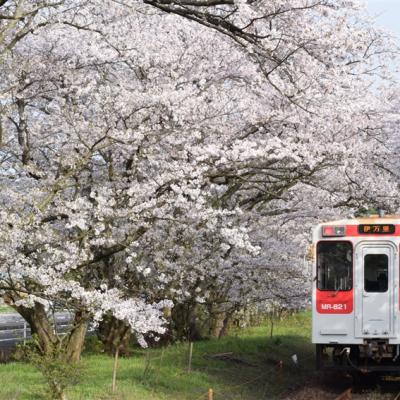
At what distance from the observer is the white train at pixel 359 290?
514 inches

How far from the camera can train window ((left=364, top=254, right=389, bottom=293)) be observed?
1318 cm

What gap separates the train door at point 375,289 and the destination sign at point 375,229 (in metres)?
0.20

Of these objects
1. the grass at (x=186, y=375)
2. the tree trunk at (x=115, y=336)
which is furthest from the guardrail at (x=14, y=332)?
the grass at (x=186, y=375)

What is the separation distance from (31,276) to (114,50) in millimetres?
4682

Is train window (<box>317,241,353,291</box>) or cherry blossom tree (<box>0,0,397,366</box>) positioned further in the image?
train window (<box>317,241,353,291</box>)

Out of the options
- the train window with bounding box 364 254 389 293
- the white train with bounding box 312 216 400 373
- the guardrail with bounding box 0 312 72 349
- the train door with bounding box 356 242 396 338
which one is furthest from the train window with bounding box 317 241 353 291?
the guardrail with bounding box 0 312 72 349

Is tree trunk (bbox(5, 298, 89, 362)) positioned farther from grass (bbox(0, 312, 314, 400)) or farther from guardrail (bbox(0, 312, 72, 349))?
guardrail (bbox(0, 312, 72, 349))

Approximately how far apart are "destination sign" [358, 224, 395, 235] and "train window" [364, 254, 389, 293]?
38cm

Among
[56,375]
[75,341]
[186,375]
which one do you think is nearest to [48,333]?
[75,341]

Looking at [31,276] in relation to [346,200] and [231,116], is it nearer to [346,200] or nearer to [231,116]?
[231,116]

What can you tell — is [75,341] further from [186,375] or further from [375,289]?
[375,289]

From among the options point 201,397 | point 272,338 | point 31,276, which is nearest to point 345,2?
point 31,276

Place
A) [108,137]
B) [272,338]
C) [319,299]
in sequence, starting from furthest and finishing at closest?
[272,338]
[319,299]
[108,137]

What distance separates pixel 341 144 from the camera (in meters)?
15.0
